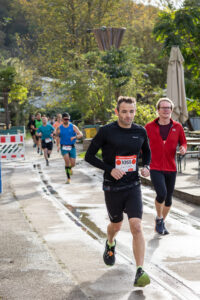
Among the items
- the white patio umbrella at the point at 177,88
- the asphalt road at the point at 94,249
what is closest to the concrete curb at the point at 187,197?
the asphalt road at the point at 94,249

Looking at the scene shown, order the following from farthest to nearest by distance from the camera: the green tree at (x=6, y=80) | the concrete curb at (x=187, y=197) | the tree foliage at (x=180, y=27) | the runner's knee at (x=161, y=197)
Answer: the green tree at (x=6, y=80)
the tree foliage at (x=180, y=27)
the concrete curb at (x=187, y=197)
the runner's knee at (x=161, y=197)

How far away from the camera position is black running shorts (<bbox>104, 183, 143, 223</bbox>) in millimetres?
5196

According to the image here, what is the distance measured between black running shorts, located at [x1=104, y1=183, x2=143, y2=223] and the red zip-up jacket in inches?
78.5

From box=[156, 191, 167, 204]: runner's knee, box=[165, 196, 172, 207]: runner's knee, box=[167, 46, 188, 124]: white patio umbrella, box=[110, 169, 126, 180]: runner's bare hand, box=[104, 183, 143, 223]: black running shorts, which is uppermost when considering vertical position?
box=[167, 46, 188, 124]: white patio umbrella

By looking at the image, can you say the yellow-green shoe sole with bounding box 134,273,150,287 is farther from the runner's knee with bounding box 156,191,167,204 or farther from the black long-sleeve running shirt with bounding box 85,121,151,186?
the runner's knee with bounding box 156,191,167,204

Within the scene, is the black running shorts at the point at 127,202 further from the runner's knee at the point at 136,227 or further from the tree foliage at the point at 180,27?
the tree foliage at the point at 180,27

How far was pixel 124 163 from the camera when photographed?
516 centimetres

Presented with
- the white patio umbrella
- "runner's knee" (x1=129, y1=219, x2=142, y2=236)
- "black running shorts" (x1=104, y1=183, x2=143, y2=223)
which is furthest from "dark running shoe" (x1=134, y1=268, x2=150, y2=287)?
the white patio umbrella

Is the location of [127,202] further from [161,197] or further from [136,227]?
[161,197]

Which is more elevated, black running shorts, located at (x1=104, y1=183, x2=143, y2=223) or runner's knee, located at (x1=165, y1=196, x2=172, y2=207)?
black running shorts, located at (x1=104, y1=183, x2=143, y2=223)

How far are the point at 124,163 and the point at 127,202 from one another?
1.33ft

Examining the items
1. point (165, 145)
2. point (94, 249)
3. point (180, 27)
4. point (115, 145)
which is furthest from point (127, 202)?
point (180, 27)

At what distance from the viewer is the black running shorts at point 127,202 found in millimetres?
5196

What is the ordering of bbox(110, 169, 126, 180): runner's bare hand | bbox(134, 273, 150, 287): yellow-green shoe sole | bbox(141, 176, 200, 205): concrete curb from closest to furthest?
1. bbox(134, 273, 150, 287): yellow-green shoe sole
2. bbox(110, 169, 126, 180): runner's bare hand
3. bbox(141, 176, 200, 205): concrete curb
